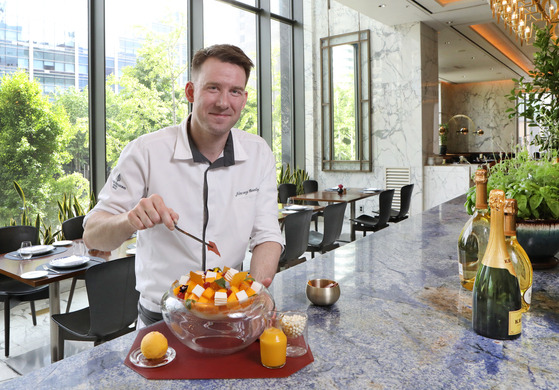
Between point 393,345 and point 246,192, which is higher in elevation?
point 246,192

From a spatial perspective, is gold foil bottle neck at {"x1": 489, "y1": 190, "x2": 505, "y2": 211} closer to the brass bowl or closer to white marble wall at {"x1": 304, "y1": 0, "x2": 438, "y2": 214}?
the brass bowl

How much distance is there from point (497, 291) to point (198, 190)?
42.7 inches

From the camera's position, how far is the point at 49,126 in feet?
16.7

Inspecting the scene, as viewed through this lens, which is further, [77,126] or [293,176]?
[293,176]

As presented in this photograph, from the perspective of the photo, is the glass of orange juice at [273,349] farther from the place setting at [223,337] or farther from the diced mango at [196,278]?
the diced mango at [196,278]

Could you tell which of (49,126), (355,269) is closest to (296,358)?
(355,269)

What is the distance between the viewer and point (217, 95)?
63.1 inches

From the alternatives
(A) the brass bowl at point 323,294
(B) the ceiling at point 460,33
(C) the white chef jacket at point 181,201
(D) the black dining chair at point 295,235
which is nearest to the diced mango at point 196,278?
(A) the brass bowl at point 323,294

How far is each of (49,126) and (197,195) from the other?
4.11 m

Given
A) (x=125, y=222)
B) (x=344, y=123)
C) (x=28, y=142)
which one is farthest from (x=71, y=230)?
(x=344, y=123)

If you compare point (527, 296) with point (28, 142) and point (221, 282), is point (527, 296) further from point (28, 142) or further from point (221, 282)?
point (28, 142)

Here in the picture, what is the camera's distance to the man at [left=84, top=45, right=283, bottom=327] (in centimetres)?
161

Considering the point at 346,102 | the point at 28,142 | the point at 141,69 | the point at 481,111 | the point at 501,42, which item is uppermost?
the point at 501,42

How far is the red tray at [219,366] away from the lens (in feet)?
3.10
